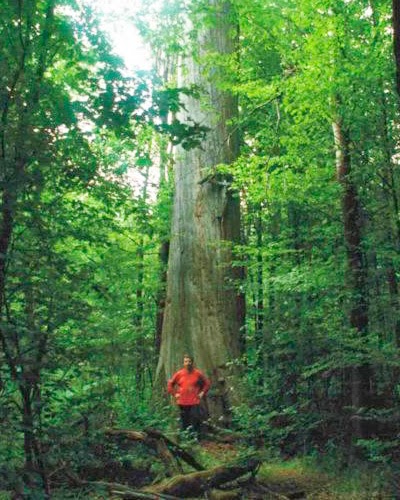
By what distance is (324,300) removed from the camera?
7293mm

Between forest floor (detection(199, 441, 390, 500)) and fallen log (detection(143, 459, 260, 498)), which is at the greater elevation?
fallen log (detection(143, 459, 260, 498))

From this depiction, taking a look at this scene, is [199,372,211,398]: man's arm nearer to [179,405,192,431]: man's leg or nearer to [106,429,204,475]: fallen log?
[179,405,192,431]: man's leg

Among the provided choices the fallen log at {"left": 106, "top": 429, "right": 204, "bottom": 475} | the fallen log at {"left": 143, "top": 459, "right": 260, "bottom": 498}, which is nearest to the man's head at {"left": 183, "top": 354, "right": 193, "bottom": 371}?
the fallen log at {"left": 106, "top": 429, "right": 204, "bottom": 475}

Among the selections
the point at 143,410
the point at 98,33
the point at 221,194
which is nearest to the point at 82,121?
the point at 98,33

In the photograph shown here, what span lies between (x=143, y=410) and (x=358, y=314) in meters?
3.84

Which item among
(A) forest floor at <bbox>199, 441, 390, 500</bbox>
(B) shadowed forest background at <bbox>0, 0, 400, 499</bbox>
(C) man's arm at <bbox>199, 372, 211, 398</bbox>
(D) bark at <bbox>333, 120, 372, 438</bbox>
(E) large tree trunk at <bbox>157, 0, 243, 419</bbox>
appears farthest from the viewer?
(E) large tree trunk at <bbox>157, 0, 243, 419</bbox>

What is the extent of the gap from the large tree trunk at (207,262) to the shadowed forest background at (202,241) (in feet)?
0.11

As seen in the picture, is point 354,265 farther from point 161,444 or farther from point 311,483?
point 161,444

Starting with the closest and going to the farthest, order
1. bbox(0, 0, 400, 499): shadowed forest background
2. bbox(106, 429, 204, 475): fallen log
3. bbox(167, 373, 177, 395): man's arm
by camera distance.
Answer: bbox(0, 0, 400, 499): shadowed forest background → bbox(106, 429, 204, 475): fallen log → bbox(167, 373, 177, 395): man's arm

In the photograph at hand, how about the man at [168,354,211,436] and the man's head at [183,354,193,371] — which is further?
the man's head at [183,354,193,371]

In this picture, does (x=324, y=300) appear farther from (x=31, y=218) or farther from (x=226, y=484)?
(x=31, y=218)

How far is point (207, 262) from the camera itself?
987 cm

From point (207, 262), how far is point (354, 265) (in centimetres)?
377

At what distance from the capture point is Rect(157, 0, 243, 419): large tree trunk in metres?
9.41
